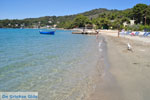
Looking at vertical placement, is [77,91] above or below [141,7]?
below

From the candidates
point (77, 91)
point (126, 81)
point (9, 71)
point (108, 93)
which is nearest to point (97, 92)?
point (108, 93)

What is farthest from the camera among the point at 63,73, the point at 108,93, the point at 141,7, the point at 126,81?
the point at 141,7

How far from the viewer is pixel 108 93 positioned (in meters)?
5.13

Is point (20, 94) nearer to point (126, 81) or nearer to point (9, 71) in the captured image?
point (9, 71)

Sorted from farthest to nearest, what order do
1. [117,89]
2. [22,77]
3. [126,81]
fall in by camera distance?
[22,77]
[126,81]
[117,89]

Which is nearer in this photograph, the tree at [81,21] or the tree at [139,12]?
the tree at [139,12]

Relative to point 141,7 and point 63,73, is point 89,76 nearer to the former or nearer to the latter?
point 63,73

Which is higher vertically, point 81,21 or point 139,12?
point 81,21

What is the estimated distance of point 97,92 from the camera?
5277 mm

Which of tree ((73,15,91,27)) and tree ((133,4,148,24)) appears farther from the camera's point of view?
tree ((73,15,91,27))

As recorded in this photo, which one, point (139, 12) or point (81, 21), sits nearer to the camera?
point (139, 12)

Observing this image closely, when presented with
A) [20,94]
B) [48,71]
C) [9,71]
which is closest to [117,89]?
[20,94]

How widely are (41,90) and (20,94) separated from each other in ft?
2.52

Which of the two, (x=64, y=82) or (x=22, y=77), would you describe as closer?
(x=64, y=82)
